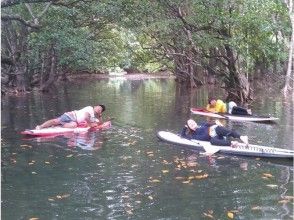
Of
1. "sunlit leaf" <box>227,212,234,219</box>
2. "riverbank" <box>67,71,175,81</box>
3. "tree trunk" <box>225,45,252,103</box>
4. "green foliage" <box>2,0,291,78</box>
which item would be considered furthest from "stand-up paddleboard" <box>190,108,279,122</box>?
"riverbank" <box>67,71,175,81</box>

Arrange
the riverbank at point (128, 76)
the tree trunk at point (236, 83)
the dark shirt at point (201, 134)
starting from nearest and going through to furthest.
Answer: the dark shirt at point (201, 134)
the tree trunk at point (236, 83)
the riverbank at point (128, 76)

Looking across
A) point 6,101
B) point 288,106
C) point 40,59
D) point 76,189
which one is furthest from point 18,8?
point 76,189

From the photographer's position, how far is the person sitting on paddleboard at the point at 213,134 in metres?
11.6

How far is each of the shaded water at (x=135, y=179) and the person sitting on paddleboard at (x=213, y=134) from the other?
49 cm

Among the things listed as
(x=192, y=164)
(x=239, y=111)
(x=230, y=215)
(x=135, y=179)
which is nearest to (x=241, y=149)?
(x=192, y=164)

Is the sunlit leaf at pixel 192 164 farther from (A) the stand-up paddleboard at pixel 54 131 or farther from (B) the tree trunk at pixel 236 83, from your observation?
(B) the tree trunk at pixel 236 83

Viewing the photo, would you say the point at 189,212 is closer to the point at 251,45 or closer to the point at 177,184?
the point at 177,184

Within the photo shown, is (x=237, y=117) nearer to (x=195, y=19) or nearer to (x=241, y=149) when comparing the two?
(x=195, y=19)

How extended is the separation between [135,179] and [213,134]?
11.0 feet

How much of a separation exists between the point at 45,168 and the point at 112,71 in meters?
59.9

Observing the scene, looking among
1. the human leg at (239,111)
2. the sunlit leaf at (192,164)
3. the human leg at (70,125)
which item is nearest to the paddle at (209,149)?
the sunlit leaf at (192,164)

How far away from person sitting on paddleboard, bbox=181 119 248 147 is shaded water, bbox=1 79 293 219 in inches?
19.4

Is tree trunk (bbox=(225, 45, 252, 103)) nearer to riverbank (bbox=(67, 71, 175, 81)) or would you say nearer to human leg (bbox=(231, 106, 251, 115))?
human leg (bbox=(231, 106, 251, 115))

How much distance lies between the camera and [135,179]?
9.35 meters
